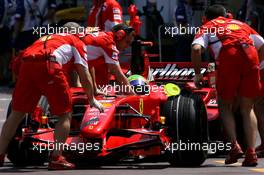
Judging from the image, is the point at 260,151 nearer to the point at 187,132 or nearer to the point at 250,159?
the point at 250,159

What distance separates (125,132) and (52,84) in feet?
3.21

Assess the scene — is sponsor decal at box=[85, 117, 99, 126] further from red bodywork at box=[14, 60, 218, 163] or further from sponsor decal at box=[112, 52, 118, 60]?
sponsor decal at box=[112, 52, 118, 60]

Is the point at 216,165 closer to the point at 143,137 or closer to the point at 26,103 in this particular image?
the point at 143,137

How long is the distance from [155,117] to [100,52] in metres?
1.11

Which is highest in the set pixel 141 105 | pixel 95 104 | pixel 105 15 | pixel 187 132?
pixel 105 15

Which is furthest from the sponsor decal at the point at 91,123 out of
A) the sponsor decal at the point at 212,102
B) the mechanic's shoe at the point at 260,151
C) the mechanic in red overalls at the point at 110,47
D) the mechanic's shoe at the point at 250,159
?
the mechanic's shoe at the point at 260,151

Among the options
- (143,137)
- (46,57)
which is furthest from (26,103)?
(143,137)

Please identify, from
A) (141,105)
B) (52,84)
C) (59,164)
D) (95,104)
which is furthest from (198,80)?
(59,164)

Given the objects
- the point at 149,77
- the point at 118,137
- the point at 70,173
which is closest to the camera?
the point at 70,173

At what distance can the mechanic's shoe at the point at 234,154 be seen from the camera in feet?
41.9

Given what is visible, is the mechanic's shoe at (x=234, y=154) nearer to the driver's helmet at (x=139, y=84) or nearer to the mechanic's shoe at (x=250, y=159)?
the mechanic's shoe at (x=250, y=159)

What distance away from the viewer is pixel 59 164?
40.2ft

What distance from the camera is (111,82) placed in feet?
48.1

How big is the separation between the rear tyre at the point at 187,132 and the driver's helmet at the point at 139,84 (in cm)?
87
